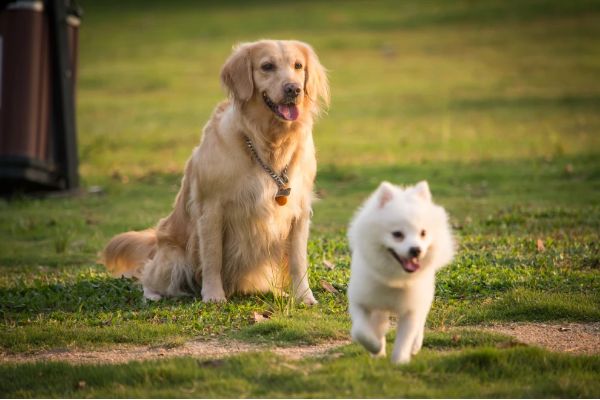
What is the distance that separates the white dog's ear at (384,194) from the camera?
5465 mm

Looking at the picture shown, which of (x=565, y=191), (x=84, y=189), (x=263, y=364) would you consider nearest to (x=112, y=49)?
(x=84, y=189)

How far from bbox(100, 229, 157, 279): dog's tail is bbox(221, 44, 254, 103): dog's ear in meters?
1.83

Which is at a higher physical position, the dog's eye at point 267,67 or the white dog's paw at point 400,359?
the dog's eye at point 267,67

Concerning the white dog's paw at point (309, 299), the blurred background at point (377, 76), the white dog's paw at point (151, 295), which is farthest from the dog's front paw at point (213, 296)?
the blurred background at point (377, 76)

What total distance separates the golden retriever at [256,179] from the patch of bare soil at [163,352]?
50.5 inches

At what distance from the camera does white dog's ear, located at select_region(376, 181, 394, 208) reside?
5465 millimetres

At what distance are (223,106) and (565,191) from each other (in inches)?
280

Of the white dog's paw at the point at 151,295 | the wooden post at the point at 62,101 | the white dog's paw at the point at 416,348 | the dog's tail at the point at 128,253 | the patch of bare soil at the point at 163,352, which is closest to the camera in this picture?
the white dog's paw at the point at 416,348

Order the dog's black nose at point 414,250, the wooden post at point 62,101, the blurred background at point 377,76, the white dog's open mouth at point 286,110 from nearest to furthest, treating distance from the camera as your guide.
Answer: the dog's black nose at point 414,250
the white dog's open mouth at point 286,110
the wooden post at point 62,101
the blurred background at point 377,76

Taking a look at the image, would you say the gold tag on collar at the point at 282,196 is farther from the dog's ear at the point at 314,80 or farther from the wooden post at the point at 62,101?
the wooden post at the point at 62,101

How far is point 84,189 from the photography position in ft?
49.7

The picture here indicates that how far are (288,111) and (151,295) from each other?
6.44 feet

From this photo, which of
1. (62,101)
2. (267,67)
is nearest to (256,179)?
(267,67)

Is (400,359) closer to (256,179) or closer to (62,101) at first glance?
(256,179)
